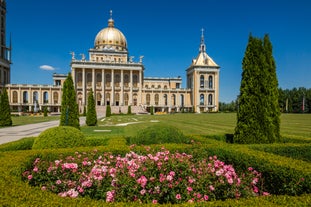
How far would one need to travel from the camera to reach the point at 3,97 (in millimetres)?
26312

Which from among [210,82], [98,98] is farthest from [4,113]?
[210,82]

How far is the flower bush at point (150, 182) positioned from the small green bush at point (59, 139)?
271 centimetres

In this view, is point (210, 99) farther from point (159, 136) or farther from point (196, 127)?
point (159, 136)

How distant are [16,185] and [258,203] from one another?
4.07m

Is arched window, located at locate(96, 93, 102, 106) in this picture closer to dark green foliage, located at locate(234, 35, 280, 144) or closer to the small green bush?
the small green bush

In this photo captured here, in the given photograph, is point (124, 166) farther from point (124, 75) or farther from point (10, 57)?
point (10, 57)

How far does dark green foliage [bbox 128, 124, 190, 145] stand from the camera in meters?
9.44

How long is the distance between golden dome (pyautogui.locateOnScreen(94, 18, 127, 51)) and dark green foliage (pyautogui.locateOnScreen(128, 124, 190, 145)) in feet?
261

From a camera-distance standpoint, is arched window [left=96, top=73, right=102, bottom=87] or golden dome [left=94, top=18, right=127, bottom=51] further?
golden dome [left=94, top=18, right=127, bottom=51]

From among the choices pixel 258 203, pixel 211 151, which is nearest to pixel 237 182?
pixel 258 203

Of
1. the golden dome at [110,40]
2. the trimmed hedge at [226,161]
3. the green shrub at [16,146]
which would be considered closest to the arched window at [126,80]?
the golden dome at [110,40]

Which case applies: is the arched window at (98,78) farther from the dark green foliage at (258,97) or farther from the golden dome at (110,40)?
the dark green foliage at (258,97)

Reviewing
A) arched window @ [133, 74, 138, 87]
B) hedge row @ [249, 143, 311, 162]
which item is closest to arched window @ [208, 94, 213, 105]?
arched window @ [133, 74, 138, 87]

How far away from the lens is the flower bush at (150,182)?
15.0 ft
